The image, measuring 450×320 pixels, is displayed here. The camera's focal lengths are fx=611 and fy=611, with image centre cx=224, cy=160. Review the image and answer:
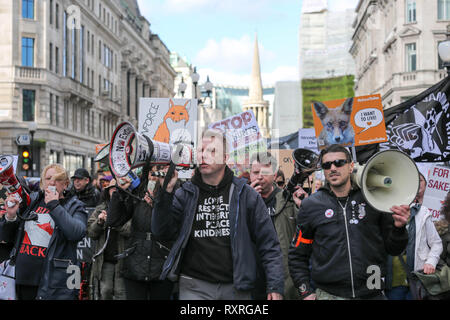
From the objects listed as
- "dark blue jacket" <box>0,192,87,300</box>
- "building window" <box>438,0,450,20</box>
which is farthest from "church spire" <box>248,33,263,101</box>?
"dark blue jacket" <box>0,192,87,300</box>

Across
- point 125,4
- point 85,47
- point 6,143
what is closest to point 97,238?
point 6,143

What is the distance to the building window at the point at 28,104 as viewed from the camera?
38.6 metres

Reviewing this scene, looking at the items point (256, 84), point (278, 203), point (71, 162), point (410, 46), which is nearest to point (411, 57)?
point (410, 46)

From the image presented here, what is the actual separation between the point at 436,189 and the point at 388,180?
3.94m

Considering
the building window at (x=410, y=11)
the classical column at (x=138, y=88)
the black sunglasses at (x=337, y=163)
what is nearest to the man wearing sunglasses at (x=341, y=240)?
the black sunglasses at (x=337, y=163)

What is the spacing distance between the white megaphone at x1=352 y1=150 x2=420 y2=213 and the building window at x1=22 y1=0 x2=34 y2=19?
124 feet

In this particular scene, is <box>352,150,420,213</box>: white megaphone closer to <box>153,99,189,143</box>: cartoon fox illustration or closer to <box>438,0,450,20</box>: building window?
<box>153,99,189,143</box>: cartoon fox illustration

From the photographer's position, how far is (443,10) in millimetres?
36594

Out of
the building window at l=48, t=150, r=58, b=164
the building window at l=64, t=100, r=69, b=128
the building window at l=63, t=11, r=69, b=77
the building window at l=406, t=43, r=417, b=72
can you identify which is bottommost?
the building window at l=48, t=150, r=58, b=164

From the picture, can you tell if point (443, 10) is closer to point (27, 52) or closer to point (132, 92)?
point (27, 52)

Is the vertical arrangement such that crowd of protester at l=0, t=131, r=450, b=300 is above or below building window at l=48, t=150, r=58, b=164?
below

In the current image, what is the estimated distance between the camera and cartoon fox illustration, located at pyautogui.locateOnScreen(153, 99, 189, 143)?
1095cm

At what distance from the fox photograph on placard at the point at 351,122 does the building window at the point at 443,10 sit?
96.5 feet

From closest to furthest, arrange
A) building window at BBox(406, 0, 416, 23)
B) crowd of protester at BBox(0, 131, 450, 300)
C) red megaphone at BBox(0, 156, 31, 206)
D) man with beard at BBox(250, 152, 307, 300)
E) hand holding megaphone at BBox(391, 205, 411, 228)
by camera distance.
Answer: hand holding megaphone at BBox(391, 205, 411, 228) < crowd of protester at BBox(0, 131, 450, 300) < red megaphone at BBox(0, 156, 31, 206) < man with beard at BBox(250, 152, 307, 300) < building window at BBox(406, 0, 416, 23)
